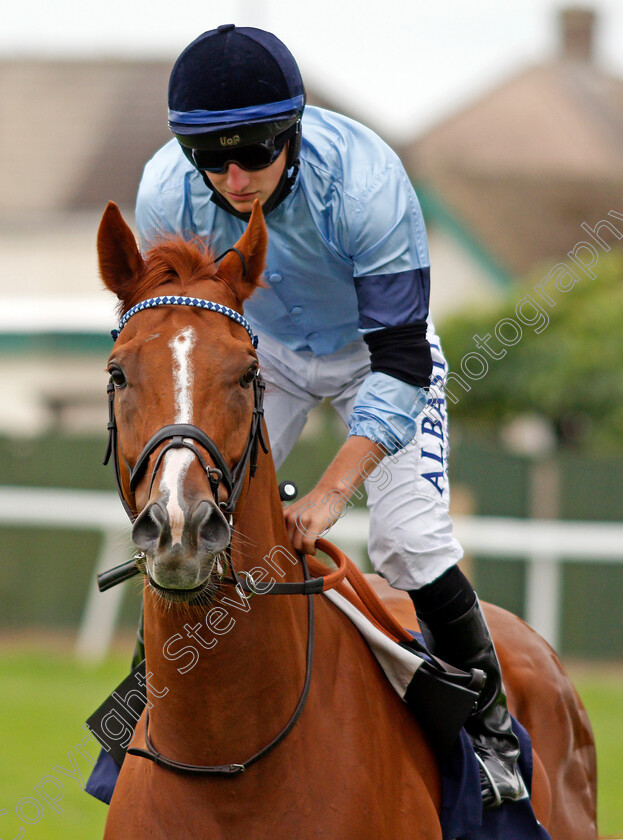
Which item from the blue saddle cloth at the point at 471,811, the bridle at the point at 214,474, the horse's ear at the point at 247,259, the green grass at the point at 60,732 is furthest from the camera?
the green grass at the point at 60,732

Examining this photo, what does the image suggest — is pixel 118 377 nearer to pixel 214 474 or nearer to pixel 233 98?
pixel 214 474

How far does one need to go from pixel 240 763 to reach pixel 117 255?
1.24 m

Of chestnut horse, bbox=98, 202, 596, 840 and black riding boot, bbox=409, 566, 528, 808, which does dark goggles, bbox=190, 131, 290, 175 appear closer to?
chestnut horse, bbox=98, 202, 596, 840

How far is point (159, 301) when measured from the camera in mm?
2623

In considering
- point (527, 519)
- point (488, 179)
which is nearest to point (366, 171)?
point (527, 519)

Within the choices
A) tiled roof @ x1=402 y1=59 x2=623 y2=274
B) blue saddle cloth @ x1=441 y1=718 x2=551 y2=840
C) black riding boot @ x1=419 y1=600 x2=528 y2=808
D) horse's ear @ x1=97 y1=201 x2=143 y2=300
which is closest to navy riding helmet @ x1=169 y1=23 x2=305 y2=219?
horse's ear @ x1=97 y1=201 x2=143 y2=300

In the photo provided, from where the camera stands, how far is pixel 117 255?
2756 mm

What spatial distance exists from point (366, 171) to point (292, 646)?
1.34 metres

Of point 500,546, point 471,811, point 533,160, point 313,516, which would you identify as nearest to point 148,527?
point 313,516

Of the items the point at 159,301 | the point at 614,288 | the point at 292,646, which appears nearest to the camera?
the point at 159,301

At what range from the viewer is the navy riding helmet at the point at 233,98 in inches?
115

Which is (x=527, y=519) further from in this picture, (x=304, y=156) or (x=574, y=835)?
(x=304, y=156)

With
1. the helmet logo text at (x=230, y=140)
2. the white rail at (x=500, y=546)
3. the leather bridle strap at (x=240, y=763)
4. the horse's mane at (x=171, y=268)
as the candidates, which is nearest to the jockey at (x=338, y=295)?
the helmet logo text at (x=230, y=140)

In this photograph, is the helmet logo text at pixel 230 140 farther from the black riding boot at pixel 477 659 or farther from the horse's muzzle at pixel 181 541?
the black riding boot at pixel 477 659
